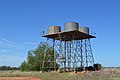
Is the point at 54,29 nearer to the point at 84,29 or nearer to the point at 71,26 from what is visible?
the point at 71,26

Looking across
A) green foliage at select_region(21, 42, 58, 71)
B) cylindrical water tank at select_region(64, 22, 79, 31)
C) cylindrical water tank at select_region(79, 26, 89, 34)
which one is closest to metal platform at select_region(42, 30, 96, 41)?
cylindrical water tank at select_region(64, 22, 79, 31)

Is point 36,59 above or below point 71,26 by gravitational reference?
below

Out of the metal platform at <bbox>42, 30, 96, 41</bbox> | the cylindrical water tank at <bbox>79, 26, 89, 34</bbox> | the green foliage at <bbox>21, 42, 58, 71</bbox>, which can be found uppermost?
the cylindrical water tank at <bbox>79, 26, 89, 34</bbox>

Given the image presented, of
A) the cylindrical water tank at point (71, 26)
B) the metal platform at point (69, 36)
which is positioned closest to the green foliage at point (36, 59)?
the metal platform at point (69, 36)

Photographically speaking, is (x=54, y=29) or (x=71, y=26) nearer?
(x=71, y=26)

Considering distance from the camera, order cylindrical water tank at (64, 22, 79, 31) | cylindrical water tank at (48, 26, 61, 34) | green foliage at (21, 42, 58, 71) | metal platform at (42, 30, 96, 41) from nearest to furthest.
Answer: cylindrical water tank at (64, 22, 79, 31)
metal platform at (42, 30, 96, 41)
cylindrical water tank at (48, 26, 61, 34)
green foliage at (21, 42, 58, 71)

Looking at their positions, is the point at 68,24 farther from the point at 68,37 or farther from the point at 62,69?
the point at 62,69

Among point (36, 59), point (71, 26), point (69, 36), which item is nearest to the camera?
point (71, 26)

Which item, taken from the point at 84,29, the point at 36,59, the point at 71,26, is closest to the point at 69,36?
the point at 84,29

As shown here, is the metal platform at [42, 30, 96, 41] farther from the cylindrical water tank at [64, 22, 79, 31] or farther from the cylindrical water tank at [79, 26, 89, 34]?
the cylindrical water tank at [79, 26, 89, 34]

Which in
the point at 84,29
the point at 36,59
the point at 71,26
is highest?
the point at 71,26

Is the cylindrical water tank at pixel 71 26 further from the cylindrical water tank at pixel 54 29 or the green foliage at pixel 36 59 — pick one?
the green foliage at pixel 36 59

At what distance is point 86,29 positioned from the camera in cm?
6066

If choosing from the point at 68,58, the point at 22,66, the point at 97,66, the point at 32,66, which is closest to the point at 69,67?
the point at 68,58
